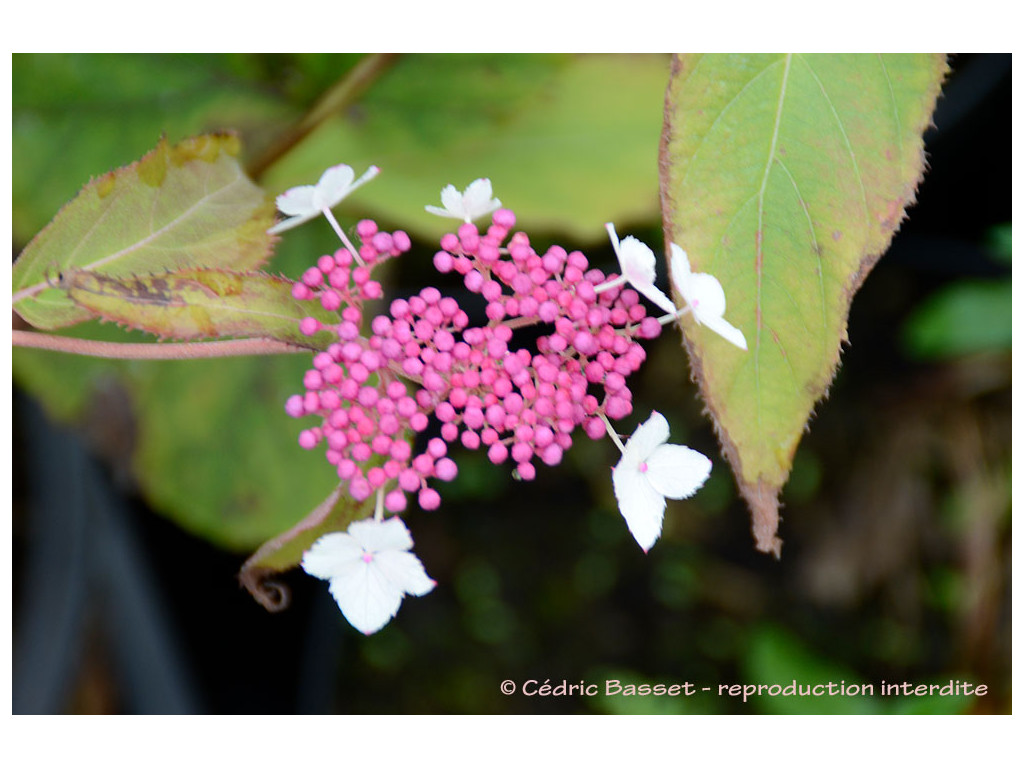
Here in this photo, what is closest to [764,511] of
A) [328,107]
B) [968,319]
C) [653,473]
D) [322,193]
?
[653,473]

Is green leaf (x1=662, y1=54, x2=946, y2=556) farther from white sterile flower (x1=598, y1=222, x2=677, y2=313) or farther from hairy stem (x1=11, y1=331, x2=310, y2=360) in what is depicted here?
hairy stem (x1=11, y1=331, x2=310, y2=360)

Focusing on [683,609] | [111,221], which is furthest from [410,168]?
[683,609]

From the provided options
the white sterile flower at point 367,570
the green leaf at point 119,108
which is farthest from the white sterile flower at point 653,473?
the green leaf at point 119,108

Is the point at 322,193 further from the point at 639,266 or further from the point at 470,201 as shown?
the point at 639,266

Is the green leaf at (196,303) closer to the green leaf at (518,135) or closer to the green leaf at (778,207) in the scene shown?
the green leaf at (778,207)

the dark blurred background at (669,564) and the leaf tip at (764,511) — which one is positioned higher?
the leaf tip at (764,511)

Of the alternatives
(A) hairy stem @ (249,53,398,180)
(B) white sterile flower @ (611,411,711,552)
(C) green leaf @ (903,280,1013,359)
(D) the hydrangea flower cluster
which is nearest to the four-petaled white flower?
(D) the hydrangea flower cluster

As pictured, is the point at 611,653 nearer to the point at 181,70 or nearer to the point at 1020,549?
the point at 1020,549

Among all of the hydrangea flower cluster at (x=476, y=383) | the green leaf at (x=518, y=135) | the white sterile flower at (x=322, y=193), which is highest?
the green leaf at (x=518, y=135)
